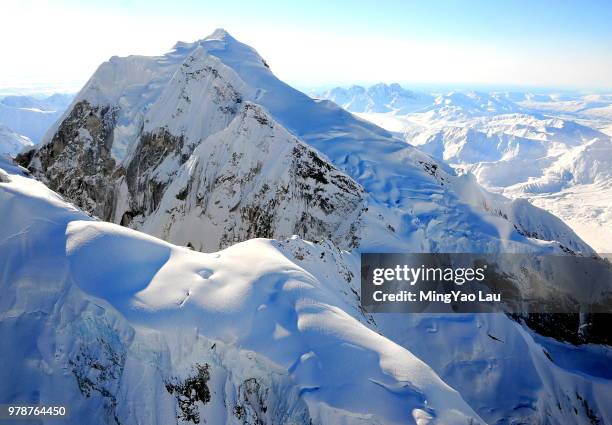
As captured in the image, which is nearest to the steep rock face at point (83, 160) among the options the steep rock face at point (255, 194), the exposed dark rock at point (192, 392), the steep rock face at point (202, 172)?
the steep rock face at point (202, 172)

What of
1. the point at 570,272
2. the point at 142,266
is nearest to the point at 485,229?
the point at 570,272

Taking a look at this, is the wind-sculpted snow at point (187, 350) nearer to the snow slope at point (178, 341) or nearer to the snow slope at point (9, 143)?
the snow slope at point (178, 341)

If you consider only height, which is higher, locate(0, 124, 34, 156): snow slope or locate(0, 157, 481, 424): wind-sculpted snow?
locate(0, 124, 34, 156): snow slope

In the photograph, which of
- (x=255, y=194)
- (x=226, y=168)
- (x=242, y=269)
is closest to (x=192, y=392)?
(x=242, y=269)

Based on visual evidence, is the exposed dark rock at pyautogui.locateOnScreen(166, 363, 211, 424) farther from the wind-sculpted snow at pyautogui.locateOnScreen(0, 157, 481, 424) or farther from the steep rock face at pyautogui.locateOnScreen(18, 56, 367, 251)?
the steep rock face at pyautogui.locateOnScreen(18, 56, 367, 251)

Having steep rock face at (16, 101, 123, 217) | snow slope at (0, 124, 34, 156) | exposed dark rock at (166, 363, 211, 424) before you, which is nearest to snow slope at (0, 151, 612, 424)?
exposed dark rock at (166, 363, 211, 424)

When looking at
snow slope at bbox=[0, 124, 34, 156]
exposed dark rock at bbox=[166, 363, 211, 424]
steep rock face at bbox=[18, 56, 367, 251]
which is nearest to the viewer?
exposed dark rock at bbox=[166, 363, 211, 424]

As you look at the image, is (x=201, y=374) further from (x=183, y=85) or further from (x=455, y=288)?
(x=183, y=85)
